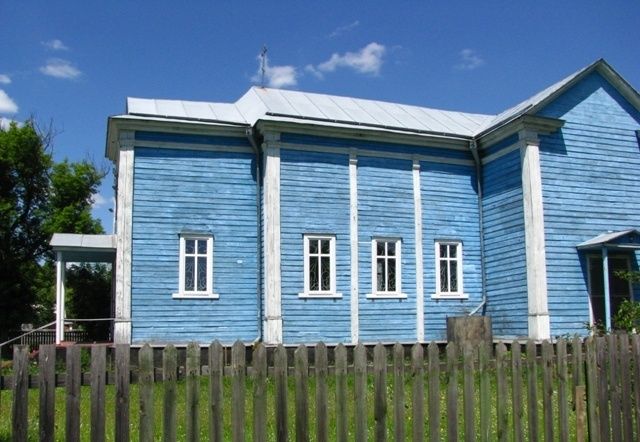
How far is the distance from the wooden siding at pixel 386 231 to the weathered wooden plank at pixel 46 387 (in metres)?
12.4

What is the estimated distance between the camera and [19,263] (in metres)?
28.3

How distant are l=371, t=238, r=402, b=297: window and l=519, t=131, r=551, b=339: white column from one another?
3128mm

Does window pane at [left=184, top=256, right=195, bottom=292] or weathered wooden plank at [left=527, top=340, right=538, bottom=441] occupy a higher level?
window pane at [left=184, top=256, right=195, bottom=292]

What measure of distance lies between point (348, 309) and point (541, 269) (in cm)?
464

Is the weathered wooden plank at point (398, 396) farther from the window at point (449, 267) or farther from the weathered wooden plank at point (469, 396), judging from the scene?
the window at point (449, 267)

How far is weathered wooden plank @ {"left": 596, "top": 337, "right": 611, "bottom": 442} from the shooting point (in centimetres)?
633

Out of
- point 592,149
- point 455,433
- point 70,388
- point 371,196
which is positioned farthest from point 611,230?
point 70,388

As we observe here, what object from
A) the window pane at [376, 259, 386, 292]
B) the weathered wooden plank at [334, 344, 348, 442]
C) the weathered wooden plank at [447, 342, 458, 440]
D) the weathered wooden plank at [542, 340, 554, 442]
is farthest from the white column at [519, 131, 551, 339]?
the weathered wooden plank at [334, 344, 348, 442]

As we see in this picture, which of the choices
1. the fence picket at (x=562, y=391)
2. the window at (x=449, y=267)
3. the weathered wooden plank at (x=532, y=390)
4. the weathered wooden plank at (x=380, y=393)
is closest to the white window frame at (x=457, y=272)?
the window at (x=449, y=267)

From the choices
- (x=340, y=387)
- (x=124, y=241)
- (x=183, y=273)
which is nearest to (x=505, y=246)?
(x=183, y=273)

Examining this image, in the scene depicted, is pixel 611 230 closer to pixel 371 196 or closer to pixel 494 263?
pixel 494 263

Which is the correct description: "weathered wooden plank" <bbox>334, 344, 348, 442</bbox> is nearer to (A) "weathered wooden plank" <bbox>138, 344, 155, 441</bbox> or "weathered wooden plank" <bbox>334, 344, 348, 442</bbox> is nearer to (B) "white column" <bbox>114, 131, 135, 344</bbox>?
(A) "weathered wooden plank" <bbox>138, 344, 155, 441</bbox>

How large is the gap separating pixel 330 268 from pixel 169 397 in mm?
11812

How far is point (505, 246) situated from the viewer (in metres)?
17.2
